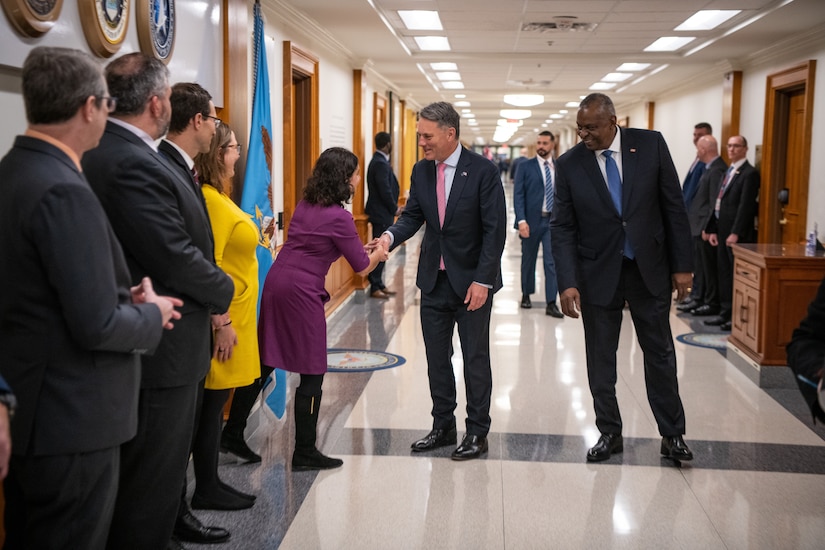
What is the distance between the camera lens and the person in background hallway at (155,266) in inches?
93.9

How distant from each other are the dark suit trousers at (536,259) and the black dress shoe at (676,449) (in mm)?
4010

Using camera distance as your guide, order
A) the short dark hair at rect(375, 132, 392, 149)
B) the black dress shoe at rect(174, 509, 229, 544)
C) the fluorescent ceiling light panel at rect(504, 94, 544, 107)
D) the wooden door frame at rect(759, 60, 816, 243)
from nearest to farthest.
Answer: the black dress shoe at rect(174, 509, 229, 544) → the wooden door frame at rect(759, 60, 816, 243) → the short dark hair at rect(375, 132, 392, 149) → the fluorescent ceiling light panel at rect(504, 94, 544, 107)

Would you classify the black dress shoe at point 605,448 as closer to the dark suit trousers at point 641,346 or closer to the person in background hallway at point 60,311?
the dark suit trousers at point 641,346

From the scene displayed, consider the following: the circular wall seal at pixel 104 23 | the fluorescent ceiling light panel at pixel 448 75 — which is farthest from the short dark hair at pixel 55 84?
the fluorescent ceiling light panel at pixel 448 75

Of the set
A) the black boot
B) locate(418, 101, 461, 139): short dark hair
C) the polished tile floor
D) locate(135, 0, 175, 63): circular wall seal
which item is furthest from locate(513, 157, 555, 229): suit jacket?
locate(135, 0, 175, 63): circular wall seal

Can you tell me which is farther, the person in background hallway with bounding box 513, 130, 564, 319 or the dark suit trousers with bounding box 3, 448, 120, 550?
the person in background hallway with bounding box 513, 130, 564, 319

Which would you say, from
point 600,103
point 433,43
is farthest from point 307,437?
point 433,43

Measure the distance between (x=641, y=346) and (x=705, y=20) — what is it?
4.59m

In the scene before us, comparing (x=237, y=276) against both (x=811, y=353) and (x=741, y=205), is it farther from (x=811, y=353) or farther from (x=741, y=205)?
(x=741, y=205)

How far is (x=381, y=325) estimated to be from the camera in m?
7.82

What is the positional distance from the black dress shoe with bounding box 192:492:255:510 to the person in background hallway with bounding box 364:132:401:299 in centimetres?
598

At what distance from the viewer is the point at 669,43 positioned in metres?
9.05

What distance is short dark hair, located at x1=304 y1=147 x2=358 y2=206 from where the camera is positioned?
3.82 metres

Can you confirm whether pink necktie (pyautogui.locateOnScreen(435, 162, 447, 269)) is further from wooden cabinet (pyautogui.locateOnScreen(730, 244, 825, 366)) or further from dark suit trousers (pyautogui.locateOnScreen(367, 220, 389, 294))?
dark suit trousers (pyautogui.locateOnScreen(367, 220, 389, 294))
